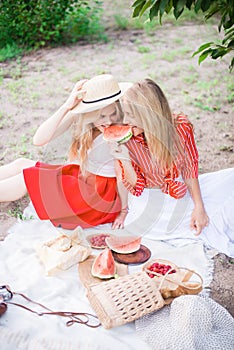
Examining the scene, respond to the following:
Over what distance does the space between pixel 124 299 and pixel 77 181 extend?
1.30 m

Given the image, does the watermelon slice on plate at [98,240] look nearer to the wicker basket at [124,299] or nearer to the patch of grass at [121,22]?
the wicker basket at [124,299]

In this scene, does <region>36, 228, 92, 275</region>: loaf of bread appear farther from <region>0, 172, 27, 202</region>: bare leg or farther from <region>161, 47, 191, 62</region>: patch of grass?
<region>161, 47, 191, 62</region>: patch of grass

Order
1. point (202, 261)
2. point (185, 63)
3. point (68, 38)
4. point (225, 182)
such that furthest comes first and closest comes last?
1. point (68, 38)
2. point (185, 63)
3. point (225, 182)
4. point (202, 261)

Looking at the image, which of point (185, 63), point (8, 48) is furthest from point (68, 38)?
point (185, 63)

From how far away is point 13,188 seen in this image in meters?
4.30

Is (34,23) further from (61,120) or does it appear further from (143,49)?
(61,120)

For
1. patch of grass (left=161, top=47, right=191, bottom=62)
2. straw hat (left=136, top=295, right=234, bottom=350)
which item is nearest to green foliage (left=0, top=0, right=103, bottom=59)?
patch of grass (left=161, top=47, right=191, bottom=62)

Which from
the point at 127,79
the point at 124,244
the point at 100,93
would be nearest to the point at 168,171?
the point at 124,244

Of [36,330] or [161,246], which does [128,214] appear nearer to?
[161,246]

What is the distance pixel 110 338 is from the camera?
9.89 feet

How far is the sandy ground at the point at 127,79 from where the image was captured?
557 cm

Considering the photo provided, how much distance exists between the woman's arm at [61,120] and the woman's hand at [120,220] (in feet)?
2.55

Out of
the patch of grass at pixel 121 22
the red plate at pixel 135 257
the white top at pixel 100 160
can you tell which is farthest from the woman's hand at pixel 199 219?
the patch of grass at pixel 121 22

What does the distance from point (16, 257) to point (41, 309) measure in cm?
64
